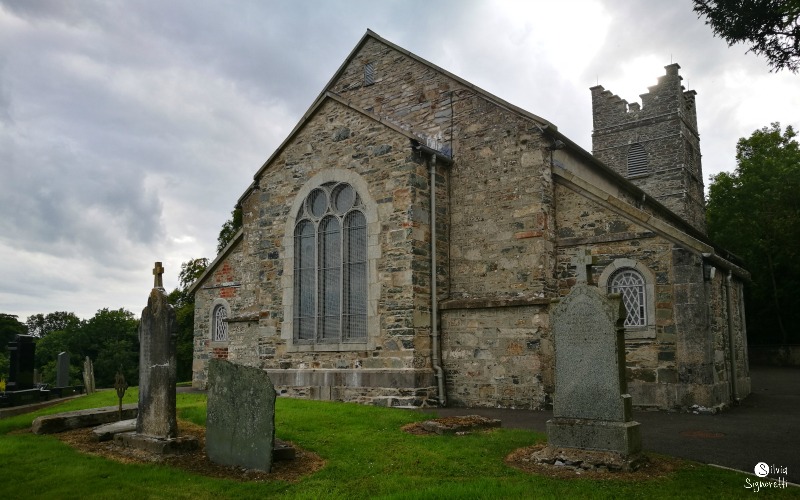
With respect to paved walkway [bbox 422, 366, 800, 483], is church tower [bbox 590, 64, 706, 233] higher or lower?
higher

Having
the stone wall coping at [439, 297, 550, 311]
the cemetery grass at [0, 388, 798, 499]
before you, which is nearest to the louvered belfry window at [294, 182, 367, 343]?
the stone wall coping at [439, 297, 550, 311]

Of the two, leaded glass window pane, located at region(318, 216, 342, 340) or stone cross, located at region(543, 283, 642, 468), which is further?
leaded glass window pane, located at region(318, 216, 342, 340)

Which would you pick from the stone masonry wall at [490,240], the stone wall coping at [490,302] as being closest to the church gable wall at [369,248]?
the stone wall coping at [490,302]

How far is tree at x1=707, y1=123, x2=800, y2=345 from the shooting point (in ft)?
108

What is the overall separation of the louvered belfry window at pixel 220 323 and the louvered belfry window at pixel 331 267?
6589mm

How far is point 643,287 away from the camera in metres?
13.8

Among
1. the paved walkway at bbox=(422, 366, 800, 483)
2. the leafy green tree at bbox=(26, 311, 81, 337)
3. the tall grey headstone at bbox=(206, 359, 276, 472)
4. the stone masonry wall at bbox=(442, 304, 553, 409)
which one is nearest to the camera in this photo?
the tall grey headstone at bbox=(206, 359, 276, 472)

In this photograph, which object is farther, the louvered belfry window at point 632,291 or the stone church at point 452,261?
the louvered belfry window at point 632,291

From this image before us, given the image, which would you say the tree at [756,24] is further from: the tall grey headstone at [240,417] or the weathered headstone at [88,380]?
the weathered headstone at [88,380]

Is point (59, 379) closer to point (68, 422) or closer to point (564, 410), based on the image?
point (68, 422)

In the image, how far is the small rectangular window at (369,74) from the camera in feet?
62.0

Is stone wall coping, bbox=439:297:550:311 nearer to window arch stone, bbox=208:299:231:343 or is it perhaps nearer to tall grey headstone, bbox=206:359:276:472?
tall grey headstone, bbox=206:359:276:472

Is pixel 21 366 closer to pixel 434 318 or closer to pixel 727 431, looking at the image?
pixel 434 318

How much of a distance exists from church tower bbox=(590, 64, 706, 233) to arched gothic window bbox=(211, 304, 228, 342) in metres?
21.7
